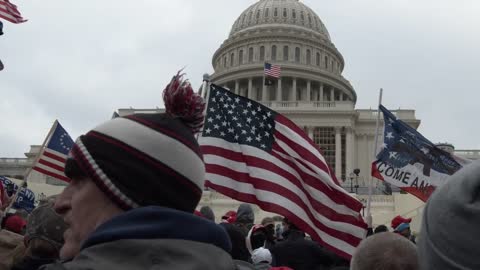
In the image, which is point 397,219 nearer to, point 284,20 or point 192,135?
point 192,135

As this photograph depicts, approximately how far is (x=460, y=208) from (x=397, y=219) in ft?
21.0

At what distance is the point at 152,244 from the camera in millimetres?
1624

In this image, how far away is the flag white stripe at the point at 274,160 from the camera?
20.2 ft

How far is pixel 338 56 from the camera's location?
7294cm

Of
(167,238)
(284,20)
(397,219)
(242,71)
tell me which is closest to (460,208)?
(167,238)

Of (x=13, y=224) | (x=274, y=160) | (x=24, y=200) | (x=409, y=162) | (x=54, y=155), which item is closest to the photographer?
(x=13, y=224)

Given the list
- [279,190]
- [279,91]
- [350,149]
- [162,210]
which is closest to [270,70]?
[350,149]

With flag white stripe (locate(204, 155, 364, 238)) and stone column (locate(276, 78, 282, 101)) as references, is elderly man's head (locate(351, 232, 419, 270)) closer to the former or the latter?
flag white stripe (locate(204, 155, 364, 238))

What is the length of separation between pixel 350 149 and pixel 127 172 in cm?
5047

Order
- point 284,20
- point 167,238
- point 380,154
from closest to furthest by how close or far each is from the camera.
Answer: point 167,238
point 380,154
point 284,20

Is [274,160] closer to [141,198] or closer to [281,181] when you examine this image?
[281,181]

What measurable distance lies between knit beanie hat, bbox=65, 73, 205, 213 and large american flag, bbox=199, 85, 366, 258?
4134 mm

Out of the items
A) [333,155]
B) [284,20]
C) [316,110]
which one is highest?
[284,20]

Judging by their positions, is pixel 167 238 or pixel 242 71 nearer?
pixel 167 238
